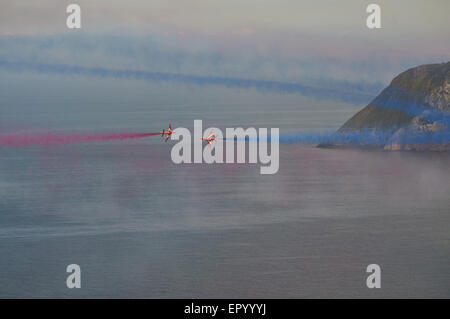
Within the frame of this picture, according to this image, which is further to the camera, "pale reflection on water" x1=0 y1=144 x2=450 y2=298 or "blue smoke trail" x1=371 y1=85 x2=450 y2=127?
"blue smoke trail" x1=371 y1=85 x2=450 y2=127

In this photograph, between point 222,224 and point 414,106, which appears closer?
point 222,224

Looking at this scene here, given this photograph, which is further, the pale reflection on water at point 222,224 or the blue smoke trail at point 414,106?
the blue smoke trail at point 414,106

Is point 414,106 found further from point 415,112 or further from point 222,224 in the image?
point 222,224

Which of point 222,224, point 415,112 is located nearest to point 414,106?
point 415,112

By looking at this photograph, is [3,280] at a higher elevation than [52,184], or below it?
below

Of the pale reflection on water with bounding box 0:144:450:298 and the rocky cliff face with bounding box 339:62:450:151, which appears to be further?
the rocky cliff face with bounding box 339:62:450:151

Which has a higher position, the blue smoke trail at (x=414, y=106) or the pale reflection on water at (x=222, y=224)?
the blue smoke trail at (x=414, y=106)

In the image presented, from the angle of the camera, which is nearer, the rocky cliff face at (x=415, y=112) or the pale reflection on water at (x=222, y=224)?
the pale reflection on water at (x=222, y=224)

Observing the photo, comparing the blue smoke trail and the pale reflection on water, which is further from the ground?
the blue smoke trail

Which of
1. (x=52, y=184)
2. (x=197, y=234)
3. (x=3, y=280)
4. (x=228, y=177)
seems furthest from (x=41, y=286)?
(x=228, y=177)
